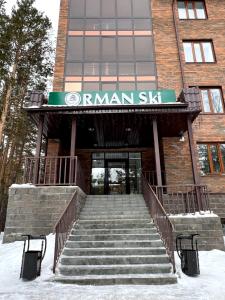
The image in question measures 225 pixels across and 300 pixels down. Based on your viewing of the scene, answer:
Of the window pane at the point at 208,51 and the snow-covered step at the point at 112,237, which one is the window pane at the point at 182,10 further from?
the snow-covered step at the point at 112,237

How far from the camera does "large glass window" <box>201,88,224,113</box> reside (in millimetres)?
11978

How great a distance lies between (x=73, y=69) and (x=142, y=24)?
16.4 ft

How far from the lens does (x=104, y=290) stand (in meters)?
4.29

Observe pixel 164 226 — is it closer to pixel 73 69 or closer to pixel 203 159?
pixel 203 159

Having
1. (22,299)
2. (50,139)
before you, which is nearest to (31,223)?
(22,299)

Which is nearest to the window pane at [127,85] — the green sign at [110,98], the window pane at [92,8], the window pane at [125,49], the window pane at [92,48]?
the window pane at [125,49]

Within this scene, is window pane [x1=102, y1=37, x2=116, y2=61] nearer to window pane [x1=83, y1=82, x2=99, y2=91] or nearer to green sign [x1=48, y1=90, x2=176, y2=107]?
window pane [x1=83, y1=82, x2=99, y2=91]

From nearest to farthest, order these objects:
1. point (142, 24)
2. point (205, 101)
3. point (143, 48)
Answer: point (205, 101)
point (143, 48)
point (142, 24)

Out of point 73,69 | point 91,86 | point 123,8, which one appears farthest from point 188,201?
point 123,8

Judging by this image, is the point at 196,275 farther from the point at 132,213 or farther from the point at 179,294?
the point at 132,213

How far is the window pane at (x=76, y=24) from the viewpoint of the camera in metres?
13.7

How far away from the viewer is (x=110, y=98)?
925 centimetres

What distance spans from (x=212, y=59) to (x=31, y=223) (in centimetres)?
1223

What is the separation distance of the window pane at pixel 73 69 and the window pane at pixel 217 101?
273 inches
